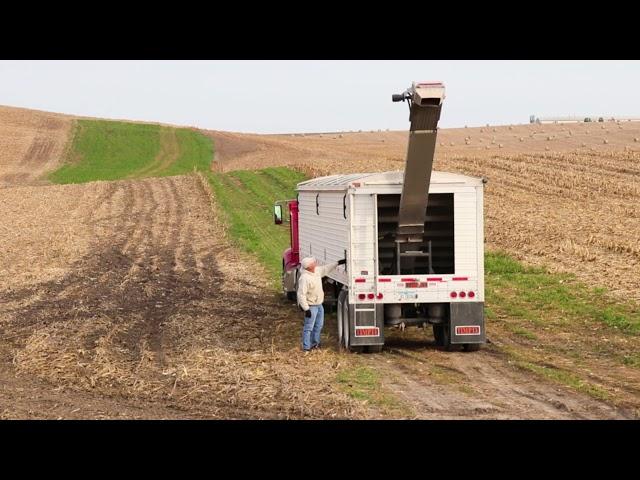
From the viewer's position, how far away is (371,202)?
1569 cm

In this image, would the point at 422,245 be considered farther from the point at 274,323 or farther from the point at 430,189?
the point at 274,323

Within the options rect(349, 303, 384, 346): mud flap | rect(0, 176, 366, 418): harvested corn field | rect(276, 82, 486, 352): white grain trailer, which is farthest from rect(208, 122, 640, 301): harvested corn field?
rect(0, 176, 366, 418): harvested corn field

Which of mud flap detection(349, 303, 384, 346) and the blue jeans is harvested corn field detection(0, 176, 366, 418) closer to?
the blue jeans

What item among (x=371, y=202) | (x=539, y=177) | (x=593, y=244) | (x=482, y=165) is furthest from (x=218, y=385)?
(x=482, y=165)

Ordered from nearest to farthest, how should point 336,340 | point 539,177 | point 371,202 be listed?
point 371,202, point 336,340, point 539,177

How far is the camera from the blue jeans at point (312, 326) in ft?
52.1

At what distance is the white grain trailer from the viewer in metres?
15.7

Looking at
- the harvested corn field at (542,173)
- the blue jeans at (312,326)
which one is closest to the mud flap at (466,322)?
the blue jeans at (312,326)

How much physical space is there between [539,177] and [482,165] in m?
6.27

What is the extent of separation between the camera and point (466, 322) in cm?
1577

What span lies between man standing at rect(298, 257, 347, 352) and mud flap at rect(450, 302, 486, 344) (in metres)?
1.96

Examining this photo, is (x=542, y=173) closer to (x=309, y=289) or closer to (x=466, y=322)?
(x=466, y=322)

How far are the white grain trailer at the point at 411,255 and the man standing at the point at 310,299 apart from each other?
46 cm

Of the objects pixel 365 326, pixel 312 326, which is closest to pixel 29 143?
pixel 312 326
